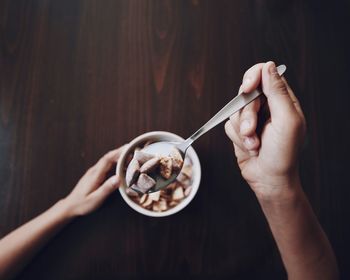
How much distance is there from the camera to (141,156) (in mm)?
574

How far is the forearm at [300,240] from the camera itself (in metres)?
0.59

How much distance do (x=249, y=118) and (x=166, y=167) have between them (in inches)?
6.5

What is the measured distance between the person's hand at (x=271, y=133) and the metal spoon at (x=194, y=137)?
0.05 feet

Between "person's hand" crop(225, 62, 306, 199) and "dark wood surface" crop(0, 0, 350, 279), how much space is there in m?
0.11

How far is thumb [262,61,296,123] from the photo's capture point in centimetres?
49

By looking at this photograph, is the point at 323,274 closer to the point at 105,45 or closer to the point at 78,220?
the point at 78,220

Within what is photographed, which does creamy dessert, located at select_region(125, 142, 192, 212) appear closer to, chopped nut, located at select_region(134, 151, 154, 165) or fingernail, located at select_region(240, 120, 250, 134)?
chopped nut, located at select_region(134, 151, 154, 165)

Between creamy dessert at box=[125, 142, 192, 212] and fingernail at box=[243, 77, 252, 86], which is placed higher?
fingernail at box=[243, 77, 252, 86]

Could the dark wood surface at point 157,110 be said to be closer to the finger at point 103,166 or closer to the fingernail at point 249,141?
the finger at point 103,166

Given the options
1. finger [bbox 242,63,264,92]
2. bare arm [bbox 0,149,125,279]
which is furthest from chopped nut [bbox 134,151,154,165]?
finger [bbox 242,63,264,92]

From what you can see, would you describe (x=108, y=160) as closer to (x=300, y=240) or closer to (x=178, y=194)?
(x=178, y=194)

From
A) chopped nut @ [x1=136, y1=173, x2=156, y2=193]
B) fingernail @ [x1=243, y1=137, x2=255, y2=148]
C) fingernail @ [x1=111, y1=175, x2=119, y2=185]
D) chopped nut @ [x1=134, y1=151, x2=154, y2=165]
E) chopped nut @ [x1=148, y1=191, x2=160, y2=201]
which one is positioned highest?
chopped nut @ [x1=134, y1=151, x2=154, y2=165]

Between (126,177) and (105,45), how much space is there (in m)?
0.32

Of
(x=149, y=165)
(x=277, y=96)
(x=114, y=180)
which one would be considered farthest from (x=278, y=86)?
(x=114, y=180)
